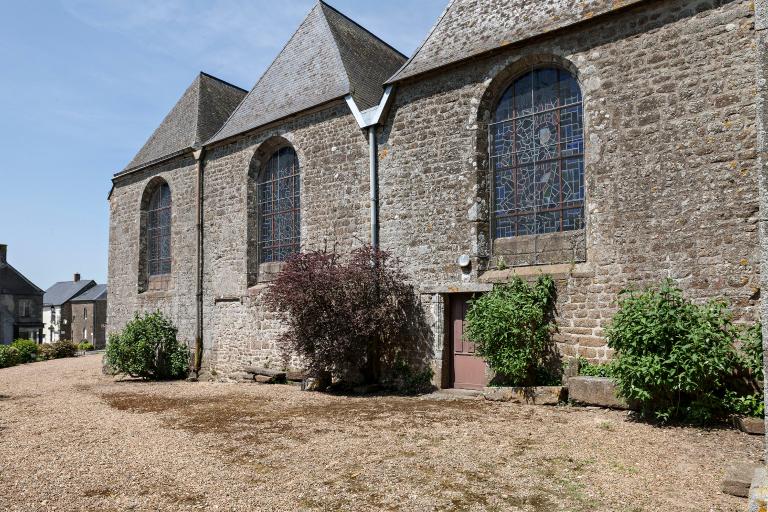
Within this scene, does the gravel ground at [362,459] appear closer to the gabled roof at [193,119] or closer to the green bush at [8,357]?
the gabled roof at [193,119]

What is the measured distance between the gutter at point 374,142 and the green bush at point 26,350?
16900mm

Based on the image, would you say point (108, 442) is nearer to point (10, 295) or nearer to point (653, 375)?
point (653, 375)

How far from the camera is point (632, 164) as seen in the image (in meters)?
7.62

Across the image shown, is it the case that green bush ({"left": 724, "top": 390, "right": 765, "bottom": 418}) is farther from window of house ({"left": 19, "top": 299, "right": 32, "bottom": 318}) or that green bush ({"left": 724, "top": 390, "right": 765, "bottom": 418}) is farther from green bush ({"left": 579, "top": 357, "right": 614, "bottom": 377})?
window of house ({"left": 19, "top": 299, "right": 32, "bottom": 318})

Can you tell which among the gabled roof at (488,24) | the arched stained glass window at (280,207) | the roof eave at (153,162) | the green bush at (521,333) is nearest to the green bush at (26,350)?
the roof eave at (153,162)

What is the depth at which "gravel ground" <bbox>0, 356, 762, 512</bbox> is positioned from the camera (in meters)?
4.08

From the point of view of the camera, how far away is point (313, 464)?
196 inches

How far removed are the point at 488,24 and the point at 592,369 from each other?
5.70m

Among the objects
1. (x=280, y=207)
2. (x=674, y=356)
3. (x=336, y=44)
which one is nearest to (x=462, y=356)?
(x=674, y=356)

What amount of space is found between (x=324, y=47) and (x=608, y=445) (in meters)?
10.2

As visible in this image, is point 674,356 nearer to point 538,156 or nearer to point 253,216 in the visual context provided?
point 538,156

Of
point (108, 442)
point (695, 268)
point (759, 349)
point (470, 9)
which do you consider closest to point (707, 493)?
point (759, 349)

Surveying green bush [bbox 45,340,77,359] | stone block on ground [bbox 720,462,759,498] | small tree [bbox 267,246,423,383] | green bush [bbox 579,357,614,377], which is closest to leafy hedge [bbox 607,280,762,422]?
green bush [bbox 579,357,614,377]

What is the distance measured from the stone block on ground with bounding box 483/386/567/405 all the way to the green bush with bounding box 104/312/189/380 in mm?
8073
